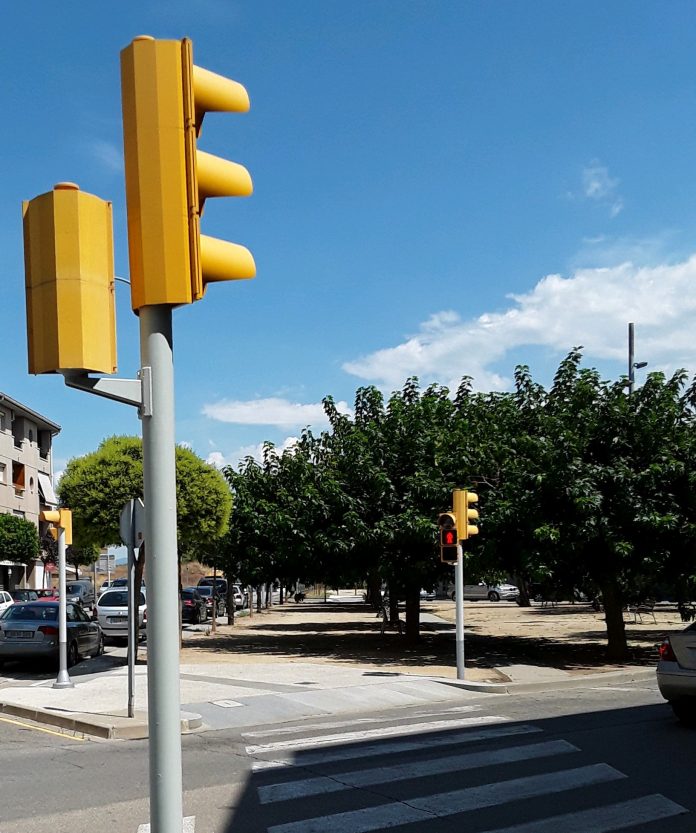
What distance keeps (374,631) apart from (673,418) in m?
15.6

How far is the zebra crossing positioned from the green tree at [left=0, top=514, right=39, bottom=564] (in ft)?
126

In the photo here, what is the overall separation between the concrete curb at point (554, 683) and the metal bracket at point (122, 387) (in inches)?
517

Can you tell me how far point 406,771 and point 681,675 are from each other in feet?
12.6

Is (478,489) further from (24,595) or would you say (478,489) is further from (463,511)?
(24,595)

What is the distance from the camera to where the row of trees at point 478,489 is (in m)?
18.7

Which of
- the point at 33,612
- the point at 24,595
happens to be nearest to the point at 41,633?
the point at 33,612

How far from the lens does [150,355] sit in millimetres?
2963

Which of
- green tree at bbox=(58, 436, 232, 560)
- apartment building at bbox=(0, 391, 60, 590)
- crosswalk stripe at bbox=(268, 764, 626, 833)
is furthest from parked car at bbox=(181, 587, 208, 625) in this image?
crosswalk stripe at bbox=(268, 764, 626, 833)

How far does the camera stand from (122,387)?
2.97 m

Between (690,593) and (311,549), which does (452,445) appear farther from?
(690,593)

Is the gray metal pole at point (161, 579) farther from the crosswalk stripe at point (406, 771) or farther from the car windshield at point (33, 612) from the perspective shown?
the car windshield at point (33, 612)

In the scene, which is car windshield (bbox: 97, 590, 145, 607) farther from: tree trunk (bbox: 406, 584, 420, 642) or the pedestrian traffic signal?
the pedestrian traffic signal

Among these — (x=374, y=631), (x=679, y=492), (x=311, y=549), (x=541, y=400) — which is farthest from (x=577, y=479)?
(x=374, y=631)

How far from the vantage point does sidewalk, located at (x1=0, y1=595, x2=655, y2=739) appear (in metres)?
12.6
